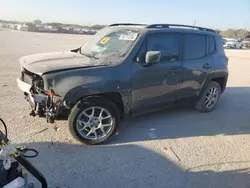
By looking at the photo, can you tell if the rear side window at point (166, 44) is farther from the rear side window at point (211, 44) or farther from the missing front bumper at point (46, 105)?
the missing front bumper at point (46, 105)

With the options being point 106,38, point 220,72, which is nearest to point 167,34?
point 106,38

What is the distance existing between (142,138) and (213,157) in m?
1.17

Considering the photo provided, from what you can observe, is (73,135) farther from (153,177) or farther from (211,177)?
(211,177)

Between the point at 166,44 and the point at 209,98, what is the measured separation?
1932mm

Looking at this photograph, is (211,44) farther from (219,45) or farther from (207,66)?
(207,66)

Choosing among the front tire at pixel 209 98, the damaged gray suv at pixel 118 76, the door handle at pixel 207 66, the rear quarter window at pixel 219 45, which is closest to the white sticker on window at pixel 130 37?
the damaged gray suv at pixel 118 76

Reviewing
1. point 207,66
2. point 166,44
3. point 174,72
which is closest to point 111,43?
point 166,44

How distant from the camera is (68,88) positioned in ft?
13.3

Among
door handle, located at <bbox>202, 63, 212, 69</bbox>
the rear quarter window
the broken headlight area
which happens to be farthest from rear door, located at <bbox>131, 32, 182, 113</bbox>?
the rear quarter window

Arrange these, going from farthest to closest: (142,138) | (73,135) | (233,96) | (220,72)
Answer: (233,96), (220,72), (142,138), (73,135)

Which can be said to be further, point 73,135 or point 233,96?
point 233,96

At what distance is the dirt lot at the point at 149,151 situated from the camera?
3537mm

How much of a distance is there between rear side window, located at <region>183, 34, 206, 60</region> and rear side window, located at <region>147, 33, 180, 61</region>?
0.26 meters

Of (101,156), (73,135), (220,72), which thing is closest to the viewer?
(101,156)
